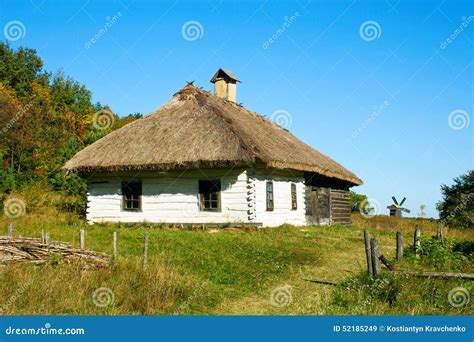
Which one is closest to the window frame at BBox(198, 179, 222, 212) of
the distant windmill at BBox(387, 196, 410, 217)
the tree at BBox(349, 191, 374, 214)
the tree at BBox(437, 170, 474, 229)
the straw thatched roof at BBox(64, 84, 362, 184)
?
the straw thatched roof at BBox(64, 84, 362, 184)

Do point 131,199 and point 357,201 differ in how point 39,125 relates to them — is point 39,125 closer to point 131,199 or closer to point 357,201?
point 131,199

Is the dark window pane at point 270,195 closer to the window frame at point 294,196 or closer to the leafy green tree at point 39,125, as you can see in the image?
the window frame at point 294,196

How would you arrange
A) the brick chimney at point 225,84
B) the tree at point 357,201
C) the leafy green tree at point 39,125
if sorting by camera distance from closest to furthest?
the brick chimney at point 225,84 → the leafy green tree at point 39,125 → the tree at point 357,201

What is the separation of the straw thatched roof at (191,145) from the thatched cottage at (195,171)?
0.04 m

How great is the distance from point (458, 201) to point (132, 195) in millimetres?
25219

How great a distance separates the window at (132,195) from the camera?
21000 millimetres

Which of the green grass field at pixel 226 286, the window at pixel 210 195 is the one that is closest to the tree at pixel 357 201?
the window at pixel 210 195

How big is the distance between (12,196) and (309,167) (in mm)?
14841

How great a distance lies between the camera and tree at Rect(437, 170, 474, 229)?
32.1 m

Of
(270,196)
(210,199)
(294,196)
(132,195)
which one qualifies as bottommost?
(210,199)

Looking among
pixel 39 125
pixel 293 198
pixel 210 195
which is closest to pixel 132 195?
pixel 210 195

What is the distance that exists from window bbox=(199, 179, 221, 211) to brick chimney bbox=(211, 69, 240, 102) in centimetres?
955

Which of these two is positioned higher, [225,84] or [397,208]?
[225,84]

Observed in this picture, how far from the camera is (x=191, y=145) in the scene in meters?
19.7
